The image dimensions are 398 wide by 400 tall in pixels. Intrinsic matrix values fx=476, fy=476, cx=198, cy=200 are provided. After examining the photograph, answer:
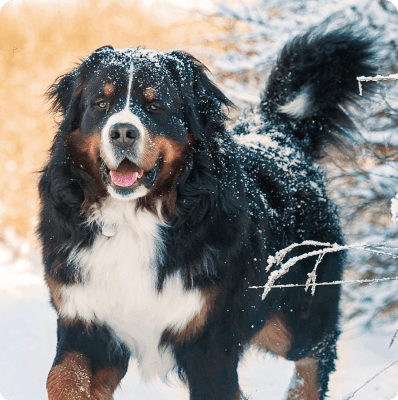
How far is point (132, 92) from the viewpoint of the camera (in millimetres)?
2100

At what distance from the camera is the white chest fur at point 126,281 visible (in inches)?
85.4

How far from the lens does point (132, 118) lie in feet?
6.48

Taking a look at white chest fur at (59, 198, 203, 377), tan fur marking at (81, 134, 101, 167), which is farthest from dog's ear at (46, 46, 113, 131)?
white chest fur at (59, 198, 203, 377)

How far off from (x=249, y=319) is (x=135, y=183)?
930 mm

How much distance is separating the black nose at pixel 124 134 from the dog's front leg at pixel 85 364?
87 centimetres

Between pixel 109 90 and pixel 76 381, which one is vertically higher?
pixel 109 90

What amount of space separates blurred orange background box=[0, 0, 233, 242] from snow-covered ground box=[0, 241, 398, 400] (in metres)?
1.04

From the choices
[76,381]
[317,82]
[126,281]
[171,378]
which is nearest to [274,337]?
[171,378]

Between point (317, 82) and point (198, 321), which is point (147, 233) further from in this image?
point (317, 82)

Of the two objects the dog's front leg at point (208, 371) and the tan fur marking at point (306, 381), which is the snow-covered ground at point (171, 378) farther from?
the dog's front leg at point (208, 371)

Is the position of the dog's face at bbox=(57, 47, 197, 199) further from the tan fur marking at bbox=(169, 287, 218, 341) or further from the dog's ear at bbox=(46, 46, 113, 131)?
the tan fur marking at bbox=(169, 287, 218, 341)

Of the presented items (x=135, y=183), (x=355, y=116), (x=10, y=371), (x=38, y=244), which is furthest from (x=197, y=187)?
(x=10, y=371)

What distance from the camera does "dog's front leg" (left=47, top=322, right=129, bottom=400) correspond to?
6.81 ft

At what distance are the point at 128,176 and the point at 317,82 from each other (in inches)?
70.1
